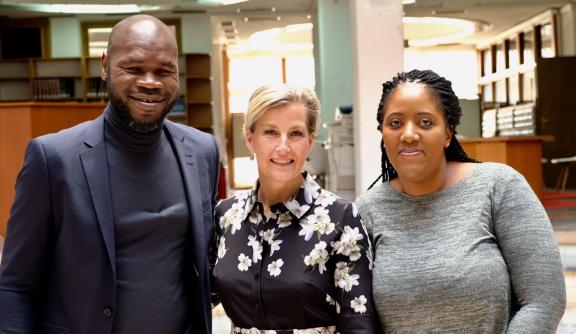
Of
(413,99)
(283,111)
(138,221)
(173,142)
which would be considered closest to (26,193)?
(138,221)

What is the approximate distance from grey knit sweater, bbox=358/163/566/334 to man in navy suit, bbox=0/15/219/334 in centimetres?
56

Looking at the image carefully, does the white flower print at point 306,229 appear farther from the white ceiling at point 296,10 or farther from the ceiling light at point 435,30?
the ceiling light at point 435,30

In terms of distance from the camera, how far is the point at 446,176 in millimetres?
1848

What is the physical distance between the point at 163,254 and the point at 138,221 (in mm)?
116

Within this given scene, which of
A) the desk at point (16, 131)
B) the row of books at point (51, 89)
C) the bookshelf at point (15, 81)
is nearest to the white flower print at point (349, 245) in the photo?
the desk at point (16, 131)

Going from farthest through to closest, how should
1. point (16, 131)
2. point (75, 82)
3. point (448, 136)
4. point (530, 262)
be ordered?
1. point (75, 82)
2. point (16, 131)
3. point (448, 136)
4. point (530, 262)

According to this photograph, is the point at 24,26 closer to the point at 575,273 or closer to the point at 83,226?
the point at 575,273

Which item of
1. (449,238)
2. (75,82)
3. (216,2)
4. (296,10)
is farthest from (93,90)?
(449,238)

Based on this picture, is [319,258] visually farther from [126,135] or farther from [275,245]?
[126,135]

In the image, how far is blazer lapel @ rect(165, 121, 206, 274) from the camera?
5.98 feet

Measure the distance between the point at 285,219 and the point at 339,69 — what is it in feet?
30.6

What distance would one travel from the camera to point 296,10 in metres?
14.2

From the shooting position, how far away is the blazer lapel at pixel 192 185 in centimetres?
182

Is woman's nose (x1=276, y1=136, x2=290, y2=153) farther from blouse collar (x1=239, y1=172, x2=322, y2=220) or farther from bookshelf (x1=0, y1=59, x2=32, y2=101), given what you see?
bookshelf (x1=0, y1=59, x2=32, y2=101)
